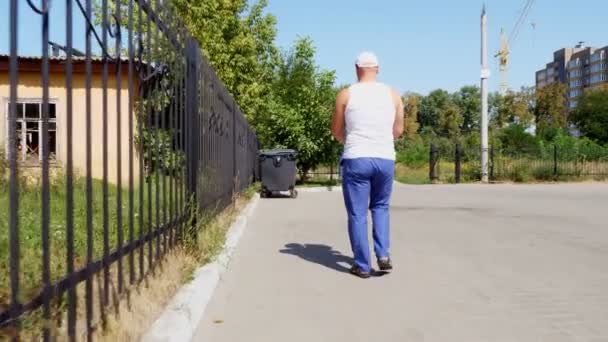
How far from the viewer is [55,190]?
5645mm

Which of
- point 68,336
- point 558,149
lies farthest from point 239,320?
point 558,149

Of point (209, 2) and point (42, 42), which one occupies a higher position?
point (209, 2)

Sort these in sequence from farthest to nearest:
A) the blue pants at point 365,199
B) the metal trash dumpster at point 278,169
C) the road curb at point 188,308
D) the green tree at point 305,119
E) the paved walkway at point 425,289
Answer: the green tree at point 305,119 < the metal trash dumpster at point 278,169 < the blue pants at point 365,199 < the paved walkway at point 425,289 < the road curb at point 188,308

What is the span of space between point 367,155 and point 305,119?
22.6 metres

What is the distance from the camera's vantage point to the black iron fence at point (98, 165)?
2.67 m

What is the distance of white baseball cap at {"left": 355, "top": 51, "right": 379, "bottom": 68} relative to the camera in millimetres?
5859

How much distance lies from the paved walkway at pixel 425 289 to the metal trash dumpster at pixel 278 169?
9.11m

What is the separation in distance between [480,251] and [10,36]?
6.23 meters

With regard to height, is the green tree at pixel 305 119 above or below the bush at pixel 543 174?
above

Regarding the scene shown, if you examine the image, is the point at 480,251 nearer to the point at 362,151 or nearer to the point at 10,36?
the point at 362,151

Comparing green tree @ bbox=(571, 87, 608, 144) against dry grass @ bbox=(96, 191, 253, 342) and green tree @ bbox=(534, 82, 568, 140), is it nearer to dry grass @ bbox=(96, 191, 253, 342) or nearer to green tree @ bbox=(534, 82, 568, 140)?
green tree @ bbox=(534, 82, 568, 140)

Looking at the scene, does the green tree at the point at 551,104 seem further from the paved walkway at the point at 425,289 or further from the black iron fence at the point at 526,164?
the paved walkway at the point at 425,289

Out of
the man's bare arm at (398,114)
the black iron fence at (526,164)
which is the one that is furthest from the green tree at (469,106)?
the man's bare arm at (398,114)

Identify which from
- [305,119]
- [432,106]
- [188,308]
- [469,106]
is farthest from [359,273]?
[432,106]
